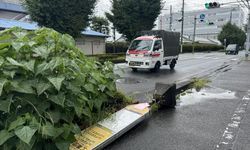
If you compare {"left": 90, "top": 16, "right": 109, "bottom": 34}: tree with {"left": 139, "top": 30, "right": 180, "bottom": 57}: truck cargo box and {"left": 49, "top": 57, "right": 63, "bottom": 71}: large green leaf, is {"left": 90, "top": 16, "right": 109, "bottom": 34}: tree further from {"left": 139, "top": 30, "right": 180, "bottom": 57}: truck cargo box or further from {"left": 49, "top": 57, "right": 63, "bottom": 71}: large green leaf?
{"left": 49, "top": 57, "right": 63, "bottom": 71}: large green leaf

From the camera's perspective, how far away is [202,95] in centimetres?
648

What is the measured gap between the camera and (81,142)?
10.1 ft

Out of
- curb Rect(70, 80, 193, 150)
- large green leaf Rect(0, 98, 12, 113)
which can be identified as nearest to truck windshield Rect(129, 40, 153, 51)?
curb Rect(70, 80, 193, 150)

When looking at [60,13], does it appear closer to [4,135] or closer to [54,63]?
[54,63]

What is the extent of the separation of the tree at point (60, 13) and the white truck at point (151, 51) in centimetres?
481

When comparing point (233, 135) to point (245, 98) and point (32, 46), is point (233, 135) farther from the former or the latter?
point (32, 46)

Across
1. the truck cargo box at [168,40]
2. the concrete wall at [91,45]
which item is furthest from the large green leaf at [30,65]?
the concrete wall at [91,45]

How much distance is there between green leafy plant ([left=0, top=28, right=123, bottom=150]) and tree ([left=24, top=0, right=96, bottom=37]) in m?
12.1

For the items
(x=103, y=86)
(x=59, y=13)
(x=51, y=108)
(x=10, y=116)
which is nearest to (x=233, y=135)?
(x=103, y=86)

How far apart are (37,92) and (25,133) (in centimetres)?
44

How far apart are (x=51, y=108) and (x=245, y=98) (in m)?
5.49

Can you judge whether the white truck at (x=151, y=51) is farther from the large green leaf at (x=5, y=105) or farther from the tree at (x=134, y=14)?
the large green leaf at (x=5, y=105)

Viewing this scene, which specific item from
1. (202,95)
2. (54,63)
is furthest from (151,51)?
(54,63)

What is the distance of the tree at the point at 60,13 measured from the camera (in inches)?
556
